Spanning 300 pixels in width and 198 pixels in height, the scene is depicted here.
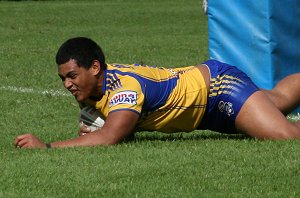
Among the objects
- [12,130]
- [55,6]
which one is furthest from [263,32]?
[55,6]

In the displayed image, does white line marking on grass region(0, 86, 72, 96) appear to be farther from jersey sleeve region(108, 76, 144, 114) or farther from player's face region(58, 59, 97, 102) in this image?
jersey sleeve region(108, 76, 144, 114)

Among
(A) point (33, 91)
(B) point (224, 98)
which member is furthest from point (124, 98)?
(A) point (33, 91)

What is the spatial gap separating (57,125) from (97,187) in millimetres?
3074

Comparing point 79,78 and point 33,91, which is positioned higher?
point 79,78

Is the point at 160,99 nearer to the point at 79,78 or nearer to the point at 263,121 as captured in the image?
the point at 79,78

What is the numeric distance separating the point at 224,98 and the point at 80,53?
114 centimetres

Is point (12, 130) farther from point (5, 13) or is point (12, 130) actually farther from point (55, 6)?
point (55, 6)

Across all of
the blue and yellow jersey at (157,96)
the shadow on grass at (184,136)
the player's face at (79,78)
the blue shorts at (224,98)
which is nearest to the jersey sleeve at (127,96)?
the blue and yellow jersey at (157,96)

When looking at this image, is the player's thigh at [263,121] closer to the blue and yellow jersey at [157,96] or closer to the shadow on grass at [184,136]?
the shadow on grass at [184,136]

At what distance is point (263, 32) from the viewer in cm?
981

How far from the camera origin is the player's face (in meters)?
7.63

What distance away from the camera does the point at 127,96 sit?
294 inches

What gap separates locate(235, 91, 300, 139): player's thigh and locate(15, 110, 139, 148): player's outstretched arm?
2.99 ft

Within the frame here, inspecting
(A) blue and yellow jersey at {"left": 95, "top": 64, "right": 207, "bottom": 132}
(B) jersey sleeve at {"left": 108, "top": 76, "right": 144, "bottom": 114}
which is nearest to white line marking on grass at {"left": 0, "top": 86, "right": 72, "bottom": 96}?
(A) blue and yellow jersey at {"left": 95, "top": 64, "right": 207, "bottom": 132}
